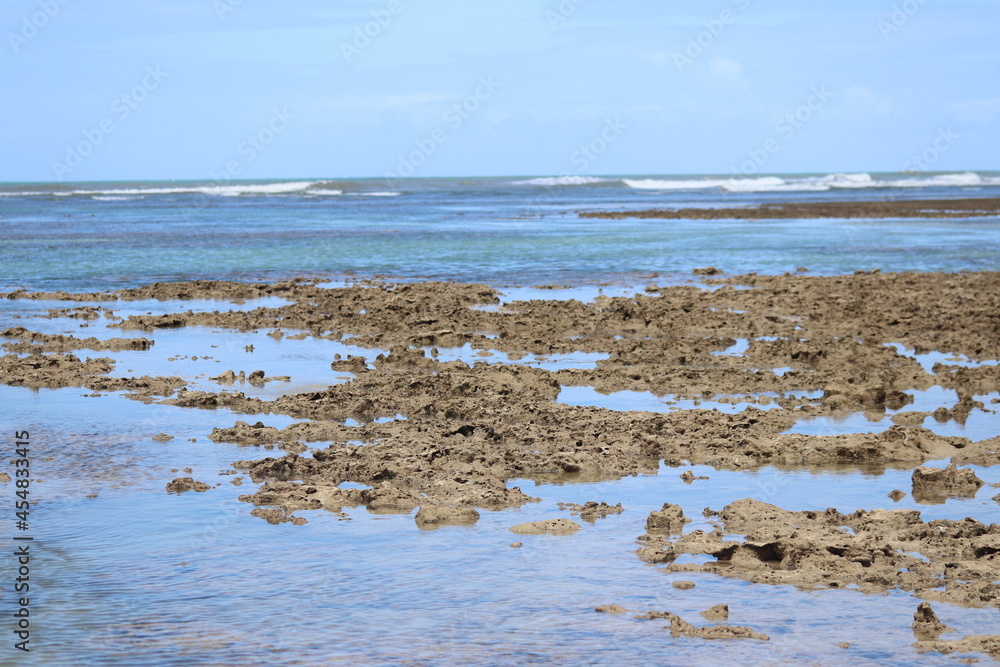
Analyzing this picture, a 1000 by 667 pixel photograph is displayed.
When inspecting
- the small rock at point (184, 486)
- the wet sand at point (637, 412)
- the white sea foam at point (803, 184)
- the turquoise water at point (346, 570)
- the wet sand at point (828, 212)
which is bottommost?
the turquoise water at point (346, 570)

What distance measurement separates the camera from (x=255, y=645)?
586cm

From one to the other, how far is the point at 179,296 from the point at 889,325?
1447cm

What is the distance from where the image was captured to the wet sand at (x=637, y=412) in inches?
288

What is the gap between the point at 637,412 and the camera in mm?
11062

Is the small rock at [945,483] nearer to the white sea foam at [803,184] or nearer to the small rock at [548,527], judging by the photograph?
the small rock at [548,527]

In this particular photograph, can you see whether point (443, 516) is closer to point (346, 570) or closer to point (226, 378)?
point (346, 570)

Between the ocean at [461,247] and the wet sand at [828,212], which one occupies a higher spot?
the wet sand at [828,212]

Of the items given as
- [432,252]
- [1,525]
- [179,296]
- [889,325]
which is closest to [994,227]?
[432,252]

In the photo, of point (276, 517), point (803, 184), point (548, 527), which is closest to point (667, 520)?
point (548, 527)

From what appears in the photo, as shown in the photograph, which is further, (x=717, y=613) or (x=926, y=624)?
(x=717, y=613)

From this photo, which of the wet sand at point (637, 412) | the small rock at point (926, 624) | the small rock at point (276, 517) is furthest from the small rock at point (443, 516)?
the small rock at point (926, 624)

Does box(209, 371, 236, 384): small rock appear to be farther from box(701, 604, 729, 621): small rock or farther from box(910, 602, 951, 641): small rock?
box(910, 602, 951, 641): small rock

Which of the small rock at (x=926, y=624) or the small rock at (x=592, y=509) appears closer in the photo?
the small rock at (x=926, y=624)

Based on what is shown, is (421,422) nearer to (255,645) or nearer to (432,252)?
(255,645)
